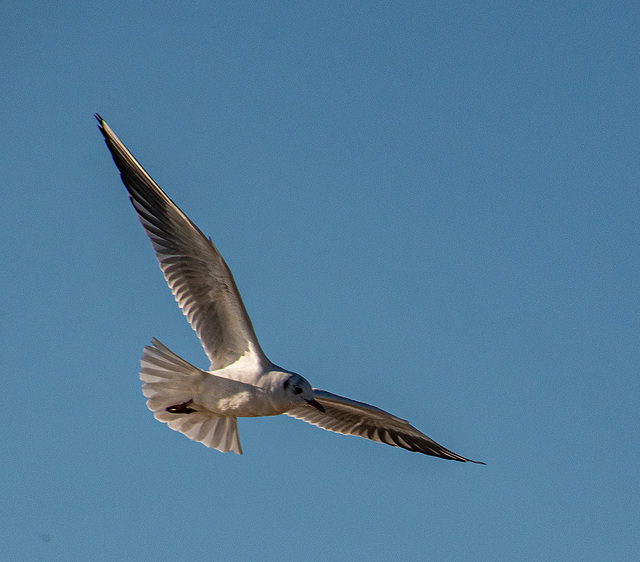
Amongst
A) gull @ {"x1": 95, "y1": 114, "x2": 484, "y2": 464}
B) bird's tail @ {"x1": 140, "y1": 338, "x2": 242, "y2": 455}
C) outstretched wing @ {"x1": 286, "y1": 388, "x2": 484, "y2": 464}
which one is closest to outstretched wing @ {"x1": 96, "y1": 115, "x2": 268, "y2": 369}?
gull @ {"x1": 95, "y1": 114, "x2": 484, "y2": 464}

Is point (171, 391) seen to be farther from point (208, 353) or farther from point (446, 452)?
point (446, 452)

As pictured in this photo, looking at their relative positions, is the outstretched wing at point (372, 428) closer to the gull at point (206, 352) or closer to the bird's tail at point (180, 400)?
the gull at point (206, 352)

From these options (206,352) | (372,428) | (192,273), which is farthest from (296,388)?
(372,428)

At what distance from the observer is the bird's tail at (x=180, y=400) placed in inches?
298

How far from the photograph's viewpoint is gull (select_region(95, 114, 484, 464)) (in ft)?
24.3

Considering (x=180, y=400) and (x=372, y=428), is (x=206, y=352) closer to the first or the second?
(x=180, y=400)

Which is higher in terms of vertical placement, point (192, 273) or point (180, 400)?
point (192, 273)

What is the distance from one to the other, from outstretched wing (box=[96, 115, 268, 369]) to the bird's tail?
35 cm

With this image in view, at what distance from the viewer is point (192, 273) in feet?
25.5

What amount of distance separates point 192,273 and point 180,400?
1.02m

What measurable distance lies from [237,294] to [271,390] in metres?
0.80

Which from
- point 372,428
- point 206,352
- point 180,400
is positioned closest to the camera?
point 180,400

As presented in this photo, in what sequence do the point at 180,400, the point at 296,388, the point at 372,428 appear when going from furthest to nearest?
1. the point at 372,428
2. the point at 180,400
3. the point at 296,388

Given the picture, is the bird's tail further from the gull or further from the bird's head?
the bird's head
